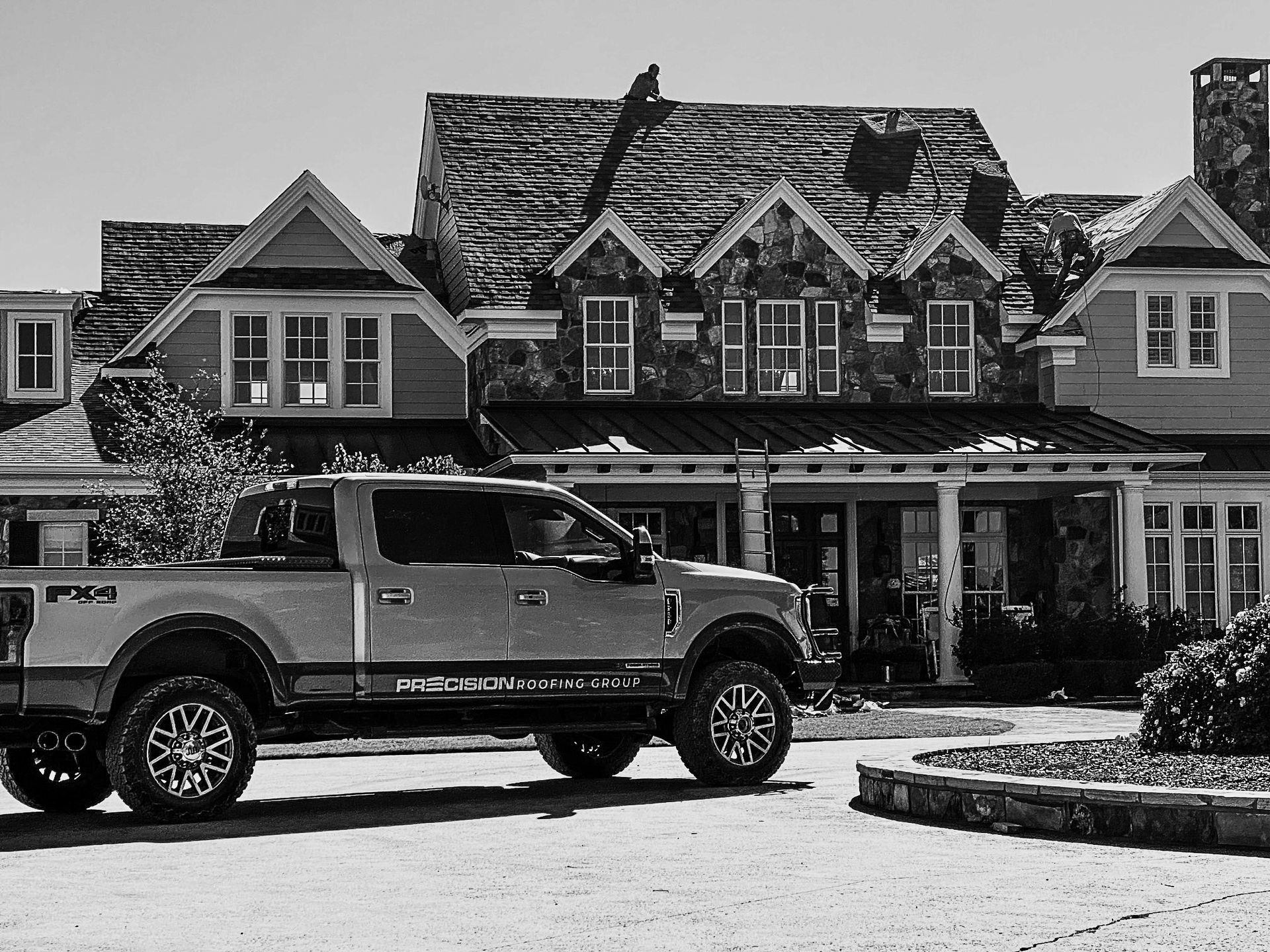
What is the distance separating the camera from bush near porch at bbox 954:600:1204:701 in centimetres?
2447

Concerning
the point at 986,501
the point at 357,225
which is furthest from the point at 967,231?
the point at 357,225

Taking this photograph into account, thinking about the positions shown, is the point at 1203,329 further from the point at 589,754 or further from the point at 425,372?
the point at 589,754

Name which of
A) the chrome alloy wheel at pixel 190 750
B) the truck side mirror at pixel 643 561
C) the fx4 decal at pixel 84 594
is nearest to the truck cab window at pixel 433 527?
the truck side mirror at pixel 643 561

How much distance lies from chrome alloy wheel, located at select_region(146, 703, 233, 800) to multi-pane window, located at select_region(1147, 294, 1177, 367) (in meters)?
21.5

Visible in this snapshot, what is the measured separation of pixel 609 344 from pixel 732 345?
6.43ft

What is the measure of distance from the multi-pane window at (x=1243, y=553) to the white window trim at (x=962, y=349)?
14.3ft

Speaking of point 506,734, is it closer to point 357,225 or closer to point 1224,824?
point 1224,824

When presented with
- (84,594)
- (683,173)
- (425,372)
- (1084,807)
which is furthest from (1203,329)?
(84,594)

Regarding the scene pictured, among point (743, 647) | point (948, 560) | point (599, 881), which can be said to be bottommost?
point (599, 881)

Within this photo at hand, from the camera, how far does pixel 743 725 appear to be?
13.0m

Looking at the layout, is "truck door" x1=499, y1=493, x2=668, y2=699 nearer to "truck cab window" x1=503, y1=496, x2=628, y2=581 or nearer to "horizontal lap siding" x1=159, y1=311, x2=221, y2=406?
"truck cab window" x1=503, y1=496, x2=628, y2=581

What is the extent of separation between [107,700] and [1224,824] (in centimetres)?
626

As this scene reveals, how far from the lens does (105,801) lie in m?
13.1

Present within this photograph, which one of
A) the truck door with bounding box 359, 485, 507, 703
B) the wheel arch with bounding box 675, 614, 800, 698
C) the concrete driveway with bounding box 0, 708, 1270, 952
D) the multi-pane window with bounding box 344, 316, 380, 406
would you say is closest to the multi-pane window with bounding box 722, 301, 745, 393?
the multi-pane window with bounding box 344, 316, 380, 406
